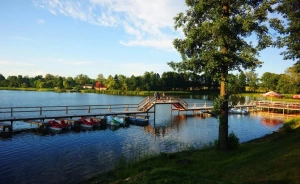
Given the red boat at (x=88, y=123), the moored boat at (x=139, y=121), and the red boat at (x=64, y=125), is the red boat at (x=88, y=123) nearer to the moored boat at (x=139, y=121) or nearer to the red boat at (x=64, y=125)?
the red boat at (x=64, y=125)

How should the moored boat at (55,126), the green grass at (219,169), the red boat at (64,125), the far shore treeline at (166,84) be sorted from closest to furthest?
the green grass at (219,169) → the moored boat at (55,126) → the red boat at (64,125) → the far shore treeline at (166,84)

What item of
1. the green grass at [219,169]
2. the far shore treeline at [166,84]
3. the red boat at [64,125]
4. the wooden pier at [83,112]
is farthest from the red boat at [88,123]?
the far shore treeline at [166,84]

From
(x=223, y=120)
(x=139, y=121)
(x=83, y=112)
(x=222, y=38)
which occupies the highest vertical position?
(x=222, y=38)

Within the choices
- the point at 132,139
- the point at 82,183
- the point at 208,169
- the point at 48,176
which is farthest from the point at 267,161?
the point at 132,139

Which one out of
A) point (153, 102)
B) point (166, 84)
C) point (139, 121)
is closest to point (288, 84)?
point (166, 84)

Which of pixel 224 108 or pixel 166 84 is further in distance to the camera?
pixel 166 84

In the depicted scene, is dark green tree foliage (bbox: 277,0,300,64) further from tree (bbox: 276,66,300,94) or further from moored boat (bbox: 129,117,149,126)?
tree (bbox: 276,66,300,94)

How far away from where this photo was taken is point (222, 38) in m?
12.8

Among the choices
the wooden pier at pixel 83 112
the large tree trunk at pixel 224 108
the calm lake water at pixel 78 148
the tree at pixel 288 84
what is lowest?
the calm lake water at pixel 78 148

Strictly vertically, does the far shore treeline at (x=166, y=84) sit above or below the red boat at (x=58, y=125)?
above

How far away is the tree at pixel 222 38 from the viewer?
12.6 m

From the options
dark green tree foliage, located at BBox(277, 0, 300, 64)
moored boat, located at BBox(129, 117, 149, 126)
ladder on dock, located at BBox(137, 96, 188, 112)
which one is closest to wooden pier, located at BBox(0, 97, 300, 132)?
ladder on dock, located at BBox(137, 96, 188, 112)

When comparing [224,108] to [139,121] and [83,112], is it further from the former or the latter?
[83,112]

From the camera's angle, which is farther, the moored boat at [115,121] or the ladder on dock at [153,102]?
the ladder on dock at [153,102]
